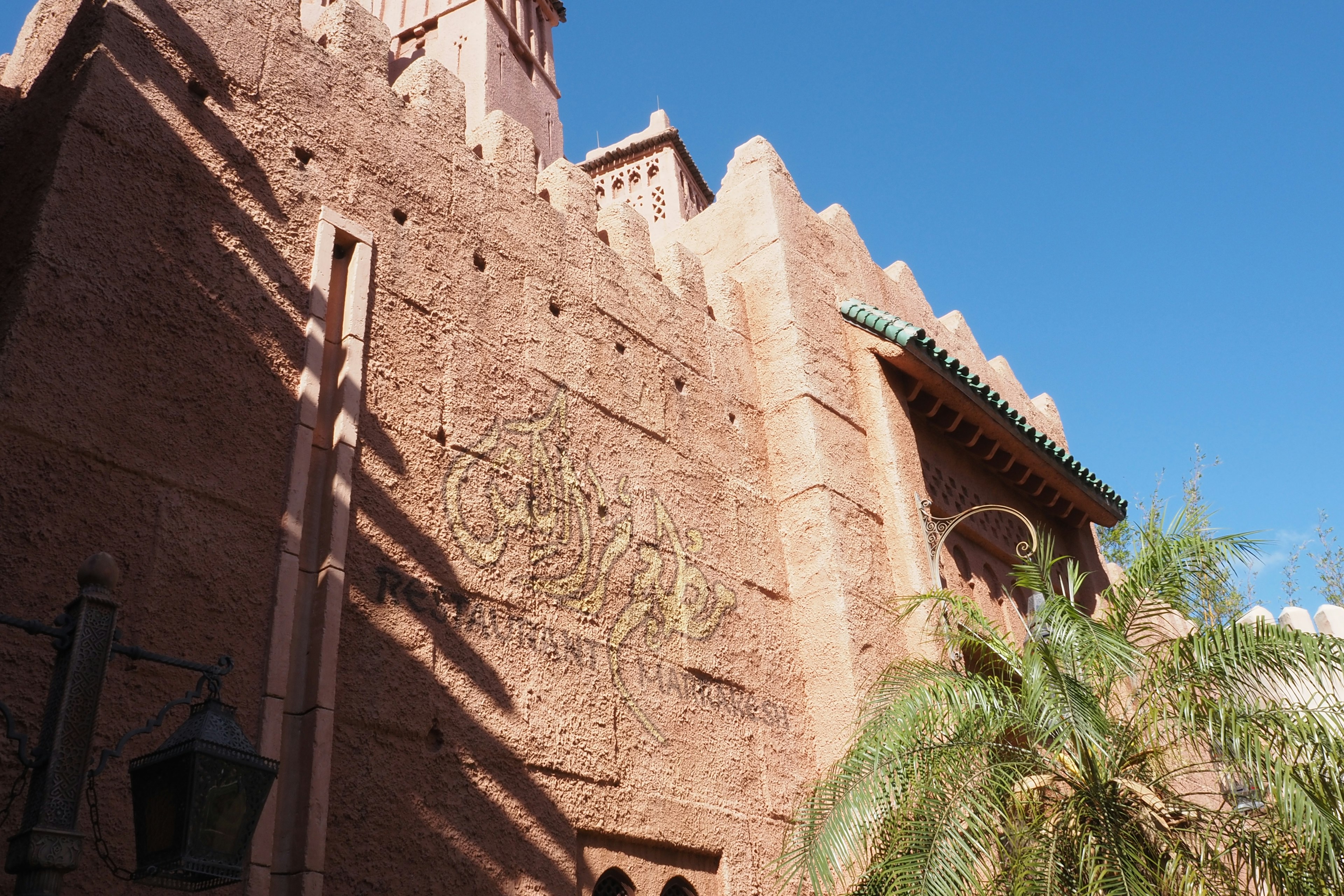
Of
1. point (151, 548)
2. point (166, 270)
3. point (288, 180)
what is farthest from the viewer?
point (288, 180)

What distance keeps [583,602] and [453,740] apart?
1168mm

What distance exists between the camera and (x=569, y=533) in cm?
570

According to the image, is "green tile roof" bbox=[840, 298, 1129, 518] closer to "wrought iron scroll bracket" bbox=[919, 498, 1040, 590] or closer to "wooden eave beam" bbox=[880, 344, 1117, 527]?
"wooden eave beam" bbox=[880, 344, 1117, 527]

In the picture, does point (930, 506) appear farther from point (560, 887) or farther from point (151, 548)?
point (151, 548)

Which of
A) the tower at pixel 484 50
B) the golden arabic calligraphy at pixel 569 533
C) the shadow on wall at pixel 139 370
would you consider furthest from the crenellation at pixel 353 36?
the tower at pixel 484 50

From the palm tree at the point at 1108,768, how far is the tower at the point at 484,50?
10074 mm

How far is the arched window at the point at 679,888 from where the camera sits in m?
5.38

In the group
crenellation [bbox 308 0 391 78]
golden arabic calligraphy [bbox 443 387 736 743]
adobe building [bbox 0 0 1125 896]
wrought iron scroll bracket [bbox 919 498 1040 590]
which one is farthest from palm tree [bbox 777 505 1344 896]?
crenellation [bbox 308 0 391 78]

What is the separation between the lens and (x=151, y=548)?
386cm

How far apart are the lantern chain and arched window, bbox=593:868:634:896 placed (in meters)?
2.18

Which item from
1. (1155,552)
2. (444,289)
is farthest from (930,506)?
(444,289)

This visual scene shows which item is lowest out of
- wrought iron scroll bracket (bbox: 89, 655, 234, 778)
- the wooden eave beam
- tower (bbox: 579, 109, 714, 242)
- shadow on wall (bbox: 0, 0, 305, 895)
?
wrought iron scroll bracket (bbox: 89, 655, 234, 778)

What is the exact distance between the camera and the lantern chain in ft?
9.91

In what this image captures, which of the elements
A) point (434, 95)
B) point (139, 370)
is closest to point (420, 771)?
point (139, 370)
